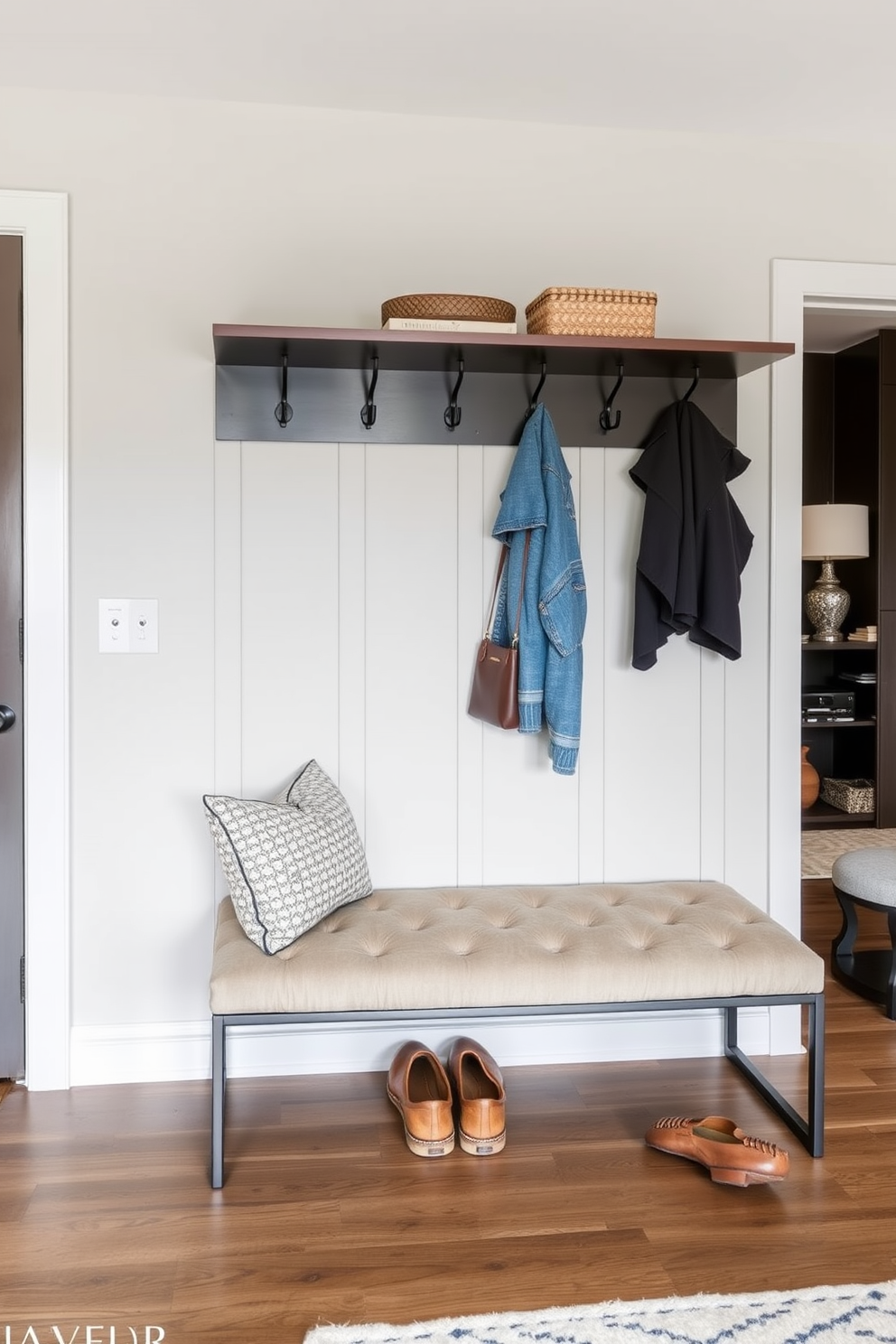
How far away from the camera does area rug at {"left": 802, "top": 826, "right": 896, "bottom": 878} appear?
4805 millimetres

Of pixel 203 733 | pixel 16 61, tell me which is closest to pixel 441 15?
pixel 16 61

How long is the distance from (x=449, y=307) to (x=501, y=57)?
0.54m

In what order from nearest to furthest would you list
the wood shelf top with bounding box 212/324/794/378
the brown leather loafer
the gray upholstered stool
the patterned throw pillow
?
the brown leather loafer, the patterned throw pillow, the wood shelf top with bounding box 212/324/794/378, the gray upholstered stool

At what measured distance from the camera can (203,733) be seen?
2.56m

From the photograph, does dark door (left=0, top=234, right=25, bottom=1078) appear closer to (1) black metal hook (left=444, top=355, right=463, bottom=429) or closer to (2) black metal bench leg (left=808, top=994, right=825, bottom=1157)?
(1) black metal hook (left=444, top=355, right=463, bottom=429)

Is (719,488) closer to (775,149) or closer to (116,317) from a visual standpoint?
(775,149)

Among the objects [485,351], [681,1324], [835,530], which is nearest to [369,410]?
[485,351]

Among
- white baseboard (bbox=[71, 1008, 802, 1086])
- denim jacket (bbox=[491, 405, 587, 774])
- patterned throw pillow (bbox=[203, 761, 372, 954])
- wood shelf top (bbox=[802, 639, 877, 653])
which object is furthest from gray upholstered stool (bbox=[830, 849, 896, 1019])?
wood shelf top (bbox=[802, 639, 877, 653])

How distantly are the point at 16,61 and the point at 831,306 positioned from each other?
206 cm

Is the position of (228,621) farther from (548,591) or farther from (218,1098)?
(218,1098)

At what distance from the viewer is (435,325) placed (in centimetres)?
235

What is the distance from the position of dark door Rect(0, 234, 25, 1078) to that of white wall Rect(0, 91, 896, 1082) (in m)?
0.13

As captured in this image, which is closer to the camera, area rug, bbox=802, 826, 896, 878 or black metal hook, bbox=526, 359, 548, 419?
black metal hook, bbox=526, 359, 548, 419

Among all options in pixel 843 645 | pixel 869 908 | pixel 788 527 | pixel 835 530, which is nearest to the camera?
pixel 788 527
